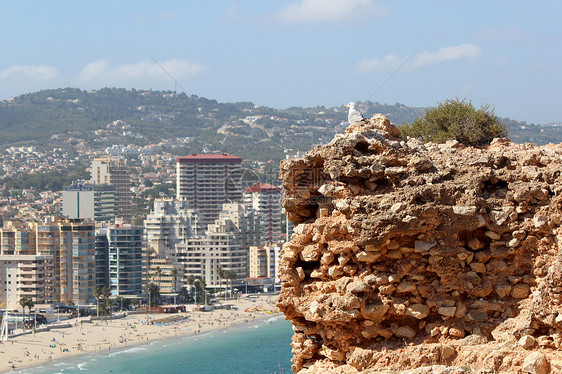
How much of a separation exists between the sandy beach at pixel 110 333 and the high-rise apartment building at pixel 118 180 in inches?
2510

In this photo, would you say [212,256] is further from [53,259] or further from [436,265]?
[436,265]

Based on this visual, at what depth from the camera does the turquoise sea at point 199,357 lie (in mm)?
59812

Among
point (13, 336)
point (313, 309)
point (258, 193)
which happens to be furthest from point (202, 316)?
point (313, 309)

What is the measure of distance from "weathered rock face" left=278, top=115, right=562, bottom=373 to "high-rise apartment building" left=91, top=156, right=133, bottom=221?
144746 millimetres

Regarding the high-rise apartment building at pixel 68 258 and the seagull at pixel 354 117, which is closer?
the seagull at pixel 354 117

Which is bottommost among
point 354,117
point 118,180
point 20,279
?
point 20,279

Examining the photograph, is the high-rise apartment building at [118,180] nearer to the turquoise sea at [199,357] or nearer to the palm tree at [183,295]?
the palm tree at [183,295]

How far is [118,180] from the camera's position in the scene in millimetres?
157625

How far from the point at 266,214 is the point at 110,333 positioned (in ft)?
194

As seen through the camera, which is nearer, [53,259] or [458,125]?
[458,125]

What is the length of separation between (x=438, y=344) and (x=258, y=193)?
130 meters

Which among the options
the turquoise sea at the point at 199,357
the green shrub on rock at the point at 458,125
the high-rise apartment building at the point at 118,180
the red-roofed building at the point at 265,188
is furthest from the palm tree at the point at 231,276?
the green shrub on rock at the point at 458,125

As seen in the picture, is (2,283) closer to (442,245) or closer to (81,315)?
(81,315)

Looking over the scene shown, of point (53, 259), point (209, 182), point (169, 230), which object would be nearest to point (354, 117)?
point (53, 259)
